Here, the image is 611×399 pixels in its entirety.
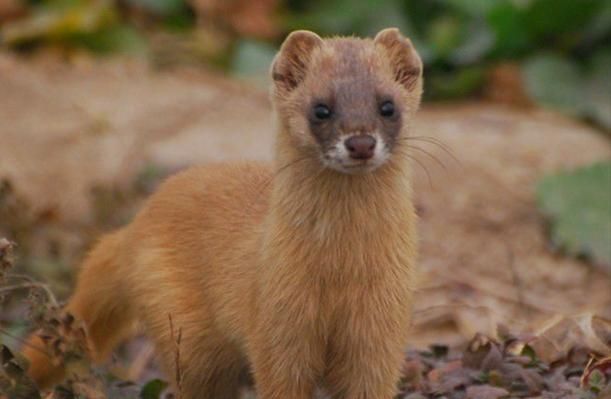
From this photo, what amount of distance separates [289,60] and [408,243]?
0.80 metres

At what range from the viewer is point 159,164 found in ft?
35.1

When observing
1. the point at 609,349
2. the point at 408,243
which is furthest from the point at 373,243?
the point at 609,349

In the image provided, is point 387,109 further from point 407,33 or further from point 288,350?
point 407,33

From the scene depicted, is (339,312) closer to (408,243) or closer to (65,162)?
(408,243)

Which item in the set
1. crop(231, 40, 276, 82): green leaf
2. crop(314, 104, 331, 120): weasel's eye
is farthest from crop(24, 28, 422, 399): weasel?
crop(231, 40, 276, 82): green leaf

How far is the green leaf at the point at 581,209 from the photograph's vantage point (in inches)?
381

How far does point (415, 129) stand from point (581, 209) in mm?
1773

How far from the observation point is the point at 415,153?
33.4ft

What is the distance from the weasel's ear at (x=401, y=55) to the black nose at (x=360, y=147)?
1.90 feet

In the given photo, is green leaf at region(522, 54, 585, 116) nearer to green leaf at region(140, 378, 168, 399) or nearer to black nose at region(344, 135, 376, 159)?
green leaf at region(140, 378, 168, 399)

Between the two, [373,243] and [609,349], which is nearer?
[373,243]

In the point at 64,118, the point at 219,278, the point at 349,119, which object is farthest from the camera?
the point at 64,118

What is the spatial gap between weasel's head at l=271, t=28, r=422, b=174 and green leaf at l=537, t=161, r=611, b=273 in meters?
4.07

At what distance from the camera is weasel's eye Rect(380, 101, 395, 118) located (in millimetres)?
5492
